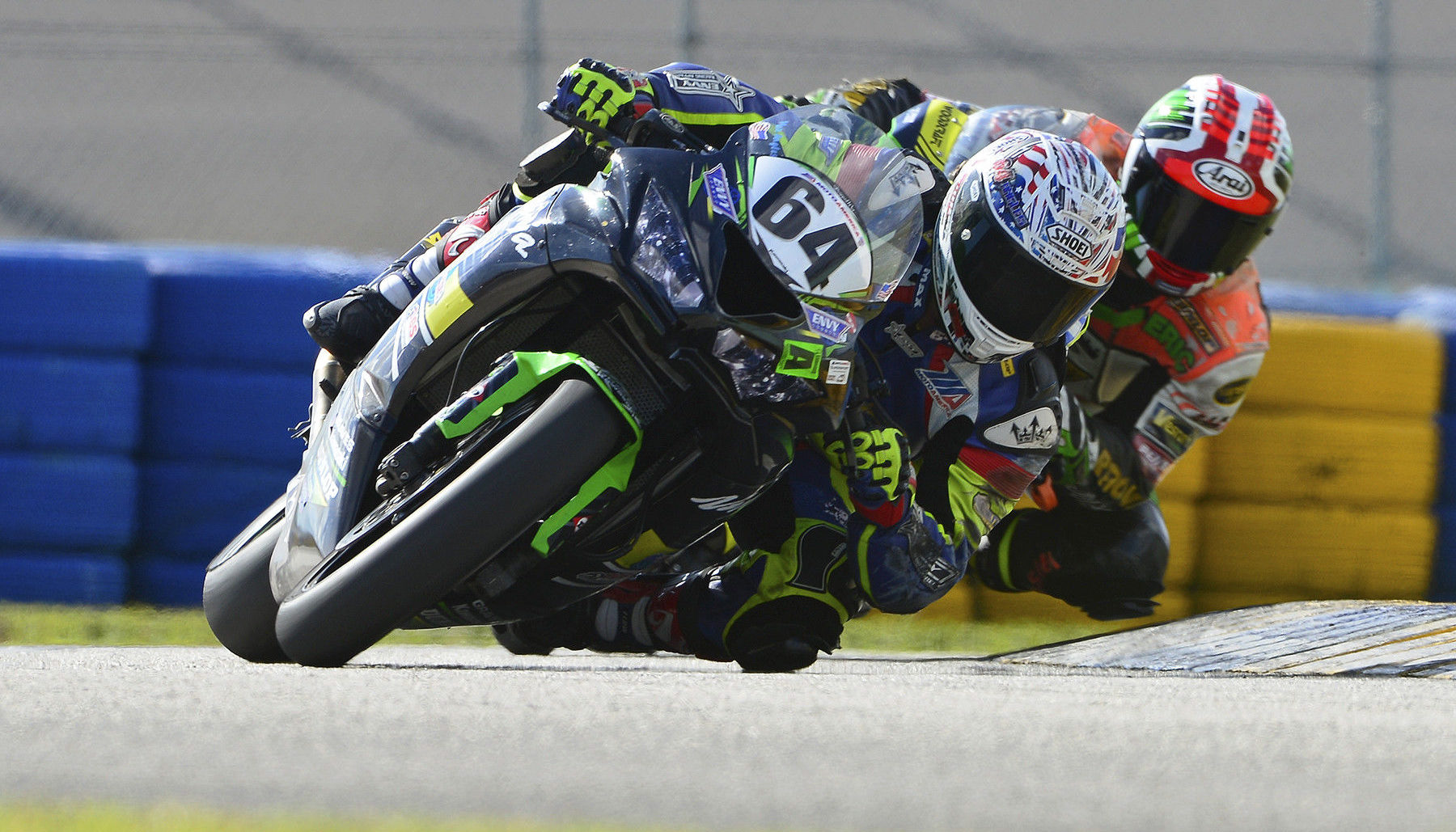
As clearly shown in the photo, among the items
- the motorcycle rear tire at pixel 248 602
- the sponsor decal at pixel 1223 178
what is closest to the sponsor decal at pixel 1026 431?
the sponsor decal at pixel 1223 178

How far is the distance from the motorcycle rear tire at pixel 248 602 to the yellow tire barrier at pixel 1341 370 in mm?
3895

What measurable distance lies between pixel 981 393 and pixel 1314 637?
1.33 m

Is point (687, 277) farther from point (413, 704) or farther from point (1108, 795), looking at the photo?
point (1108, 795)

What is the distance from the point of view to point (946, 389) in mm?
3994

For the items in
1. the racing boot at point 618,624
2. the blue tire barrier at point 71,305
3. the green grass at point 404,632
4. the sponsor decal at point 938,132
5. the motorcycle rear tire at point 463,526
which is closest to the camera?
the motorcycle rear tire at point 463,526

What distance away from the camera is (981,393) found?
4.05m

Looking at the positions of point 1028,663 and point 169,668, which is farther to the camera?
point 1028,663

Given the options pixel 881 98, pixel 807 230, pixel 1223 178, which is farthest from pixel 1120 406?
pixel 807 230

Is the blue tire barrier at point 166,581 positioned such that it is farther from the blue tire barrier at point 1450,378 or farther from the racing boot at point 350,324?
the blue tire barrier at point 1450,378

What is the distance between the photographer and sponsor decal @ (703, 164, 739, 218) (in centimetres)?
318

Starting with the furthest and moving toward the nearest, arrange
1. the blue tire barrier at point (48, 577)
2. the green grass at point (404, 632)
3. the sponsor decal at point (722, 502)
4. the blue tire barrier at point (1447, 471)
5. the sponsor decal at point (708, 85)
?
the blue tire barrier at point (1447, 471), the blue tire barrier at point (48, 577), the green grass at point (404, 632), the sponsor decal at point (708, 85), the sponsor decal at point (722, 502)

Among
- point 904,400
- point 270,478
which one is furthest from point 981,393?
point 270,478

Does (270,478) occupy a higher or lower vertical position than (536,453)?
lower

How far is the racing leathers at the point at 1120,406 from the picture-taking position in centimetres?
480
